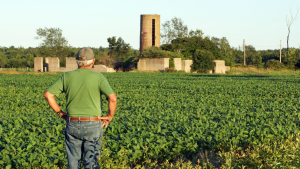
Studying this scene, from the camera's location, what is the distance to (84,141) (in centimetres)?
406

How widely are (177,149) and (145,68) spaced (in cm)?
4786

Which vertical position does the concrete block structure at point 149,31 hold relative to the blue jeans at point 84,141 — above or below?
above

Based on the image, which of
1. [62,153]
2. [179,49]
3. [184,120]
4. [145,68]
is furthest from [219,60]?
[62,153]

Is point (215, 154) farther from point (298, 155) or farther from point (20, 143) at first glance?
point (20, 143)

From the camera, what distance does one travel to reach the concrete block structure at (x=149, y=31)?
2549 inches

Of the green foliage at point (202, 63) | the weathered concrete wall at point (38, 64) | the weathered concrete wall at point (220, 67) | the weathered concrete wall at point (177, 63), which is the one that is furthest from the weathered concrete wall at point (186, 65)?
the weathered concrete wall at point (38, 64)

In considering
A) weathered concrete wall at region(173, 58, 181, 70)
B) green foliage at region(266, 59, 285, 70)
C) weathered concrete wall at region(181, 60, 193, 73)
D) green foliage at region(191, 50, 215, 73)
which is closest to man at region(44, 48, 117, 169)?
weathered concrete wall at region(173, 58, 181, 70)

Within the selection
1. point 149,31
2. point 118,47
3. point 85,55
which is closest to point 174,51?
point 149,31

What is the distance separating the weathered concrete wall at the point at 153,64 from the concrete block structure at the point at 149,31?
38.9 ft

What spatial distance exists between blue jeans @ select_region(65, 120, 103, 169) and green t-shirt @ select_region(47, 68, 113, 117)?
13 cm

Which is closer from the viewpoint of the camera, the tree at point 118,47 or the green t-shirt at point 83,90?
the green t-shirt at point 83,90

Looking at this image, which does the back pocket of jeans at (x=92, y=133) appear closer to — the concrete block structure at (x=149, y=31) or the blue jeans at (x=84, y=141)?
the blue jeans at (x=84, y=141)

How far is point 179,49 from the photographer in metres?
62.4

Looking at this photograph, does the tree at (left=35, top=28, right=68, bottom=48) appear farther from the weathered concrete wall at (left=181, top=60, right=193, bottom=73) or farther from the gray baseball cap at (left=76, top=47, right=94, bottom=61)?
the gray baseball cap at (left=76, top=47, right=94, bottom=61)
